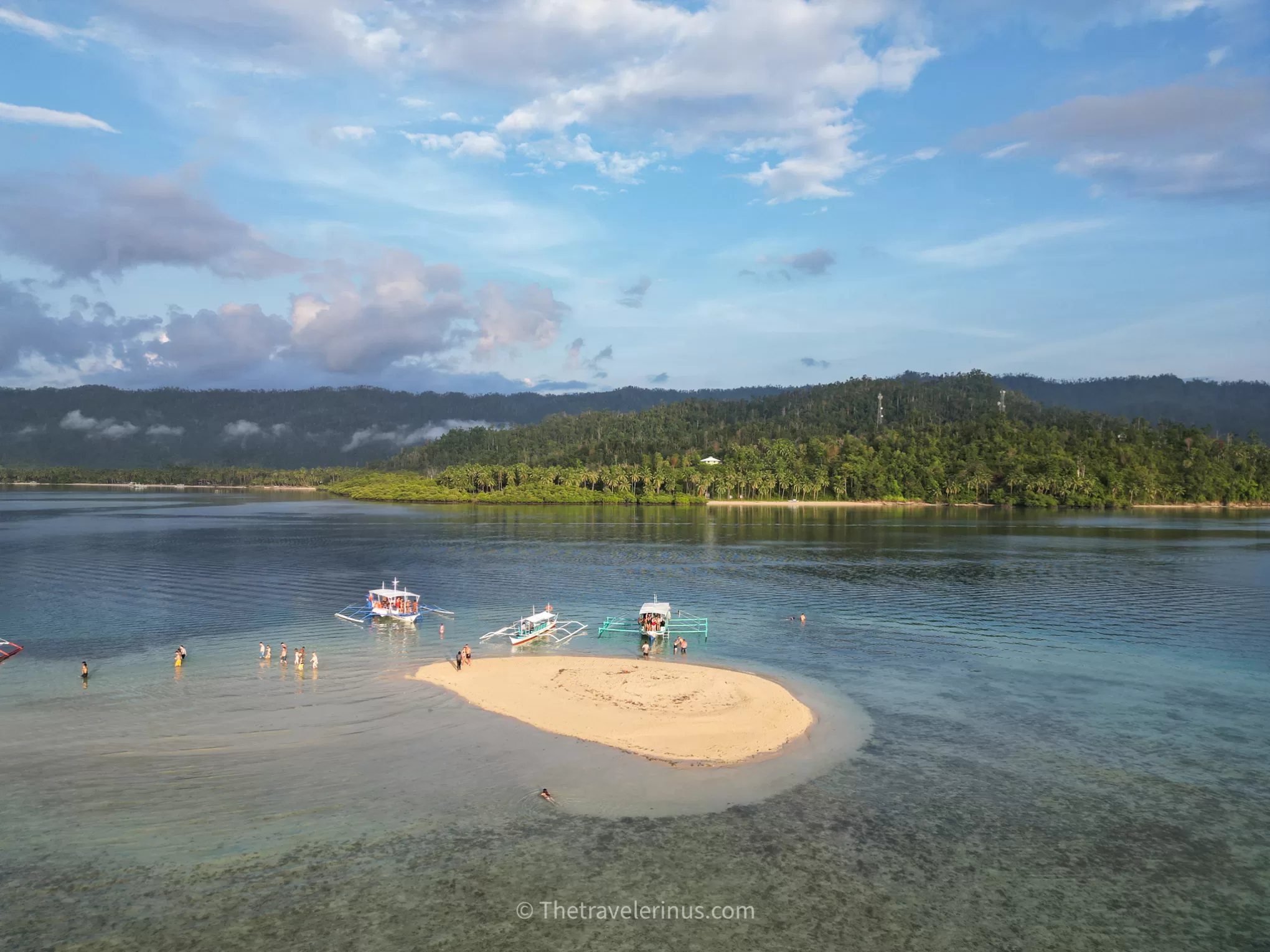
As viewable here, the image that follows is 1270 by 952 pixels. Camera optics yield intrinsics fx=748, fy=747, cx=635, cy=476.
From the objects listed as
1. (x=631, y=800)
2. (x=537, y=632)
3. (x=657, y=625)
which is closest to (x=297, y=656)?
(x=537, y=632)

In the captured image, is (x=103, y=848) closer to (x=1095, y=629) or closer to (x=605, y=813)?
(x=605, y=813)

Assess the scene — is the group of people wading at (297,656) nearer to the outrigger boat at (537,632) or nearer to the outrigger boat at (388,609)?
the outrigger boat at (388,609)

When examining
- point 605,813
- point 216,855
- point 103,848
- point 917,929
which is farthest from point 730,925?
point 103,848

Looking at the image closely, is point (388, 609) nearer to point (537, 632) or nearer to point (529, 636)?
point (537, 632)

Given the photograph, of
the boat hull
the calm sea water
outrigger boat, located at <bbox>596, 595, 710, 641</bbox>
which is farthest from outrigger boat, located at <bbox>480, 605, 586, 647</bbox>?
outrigger boat, located at <bbox>596, 595, 710, 641</bbox>

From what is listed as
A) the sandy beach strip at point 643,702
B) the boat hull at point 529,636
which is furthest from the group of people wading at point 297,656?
the boat hull at point 529,636
